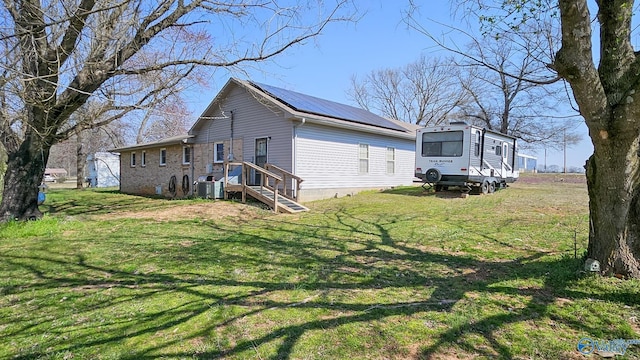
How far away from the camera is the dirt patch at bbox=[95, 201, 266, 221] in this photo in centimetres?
1030

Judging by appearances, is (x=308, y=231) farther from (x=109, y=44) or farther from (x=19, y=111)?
(x=19, y=111)

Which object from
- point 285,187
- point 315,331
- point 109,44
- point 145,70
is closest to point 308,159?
point 285,187

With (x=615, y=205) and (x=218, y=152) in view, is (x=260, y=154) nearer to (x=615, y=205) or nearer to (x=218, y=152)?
(x=218, y=152)

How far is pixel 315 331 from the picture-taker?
3.18 metres

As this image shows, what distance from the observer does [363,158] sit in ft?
51.1

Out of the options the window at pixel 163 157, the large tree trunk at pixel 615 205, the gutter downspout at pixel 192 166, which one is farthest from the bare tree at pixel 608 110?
the window at pixel 163 157

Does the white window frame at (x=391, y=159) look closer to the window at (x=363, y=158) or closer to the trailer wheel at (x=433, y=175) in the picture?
the window at (x=363, y=158)

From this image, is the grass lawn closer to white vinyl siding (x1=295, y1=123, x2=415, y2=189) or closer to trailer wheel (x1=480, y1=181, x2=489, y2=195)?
white vinyl siding (x1=295, y1=123, x2=415, y2=189)

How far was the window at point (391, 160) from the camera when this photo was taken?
17.1 meters

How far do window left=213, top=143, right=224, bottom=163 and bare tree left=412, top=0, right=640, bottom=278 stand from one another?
13127 millimetres

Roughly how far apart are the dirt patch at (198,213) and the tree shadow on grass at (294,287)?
358cm

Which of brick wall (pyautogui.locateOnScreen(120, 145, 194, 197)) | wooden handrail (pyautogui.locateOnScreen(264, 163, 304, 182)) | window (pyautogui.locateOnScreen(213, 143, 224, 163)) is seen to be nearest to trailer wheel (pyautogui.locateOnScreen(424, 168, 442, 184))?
wooden handrail (pyautogui.locateOnScreen(264, 163, 304, 182))

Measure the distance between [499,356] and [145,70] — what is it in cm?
920

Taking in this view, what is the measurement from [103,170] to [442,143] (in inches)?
1221
